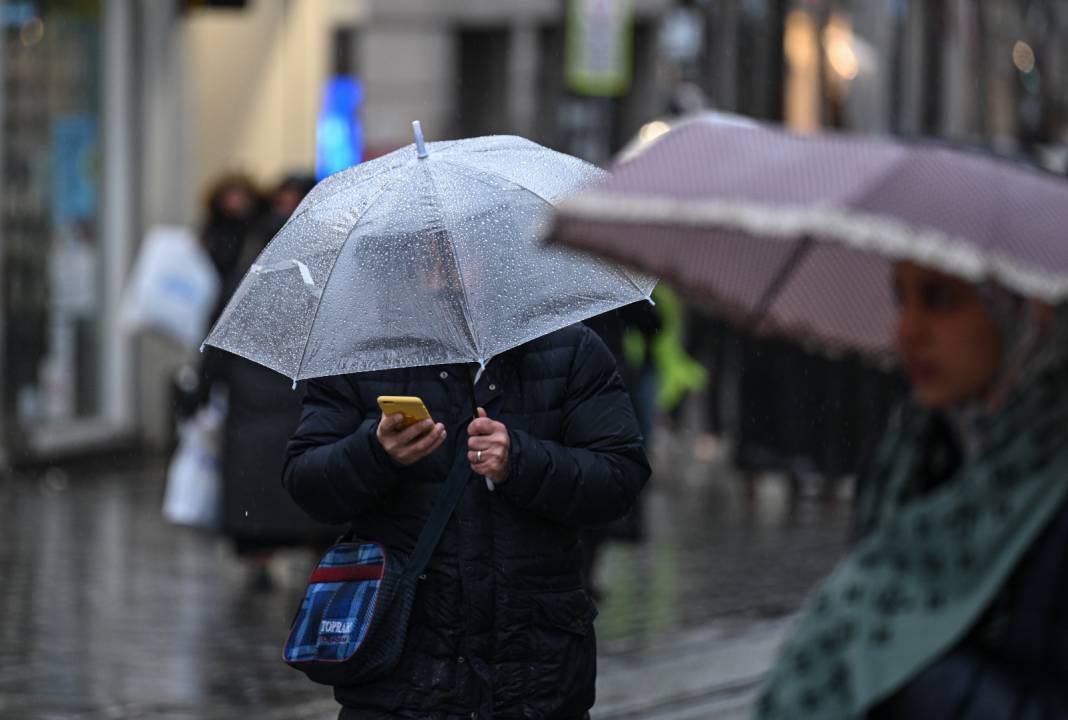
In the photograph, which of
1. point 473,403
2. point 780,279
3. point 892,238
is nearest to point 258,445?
point 473,403

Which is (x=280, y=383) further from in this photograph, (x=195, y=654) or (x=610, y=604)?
(x=610, y=604)

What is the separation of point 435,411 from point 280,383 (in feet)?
15.6

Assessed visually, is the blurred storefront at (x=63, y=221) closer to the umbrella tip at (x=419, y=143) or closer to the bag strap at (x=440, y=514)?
the umbrella tip at (x=419, y=143)

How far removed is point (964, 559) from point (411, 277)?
1988 millimetres

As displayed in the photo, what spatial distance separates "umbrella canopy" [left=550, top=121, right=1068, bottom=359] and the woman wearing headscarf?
12 centimetres

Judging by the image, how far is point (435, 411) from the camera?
14.1 ft

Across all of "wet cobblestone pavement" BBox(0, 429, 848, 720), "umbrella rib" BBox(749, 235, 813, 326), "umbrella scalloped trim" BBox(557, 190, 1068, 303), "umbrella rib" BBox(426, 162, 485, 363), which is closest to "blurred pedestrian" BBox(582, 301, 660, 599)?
"wet cobblestone pavement" BBox(0, 429, 848, 720)

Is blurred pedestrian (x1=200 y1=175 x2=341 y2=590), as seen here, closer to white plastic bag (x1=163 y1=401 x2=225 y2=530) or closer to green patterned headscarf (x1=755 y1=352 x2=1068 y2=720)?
white plastic bag (x1=163 y1=401 x2=225 y2=530)

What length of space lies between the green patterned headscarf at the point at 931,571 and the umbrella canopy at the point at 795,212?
0.17m

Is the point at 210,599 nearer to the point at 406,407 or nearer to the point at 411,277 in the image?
the point at 411,277

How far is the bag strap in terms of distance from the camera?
165 inches

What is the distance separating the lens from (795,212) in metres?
2.49

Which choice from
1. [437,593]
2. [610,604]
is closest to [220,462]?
[610,604]

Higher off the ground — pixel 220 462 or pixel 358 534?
pixel 358 534
